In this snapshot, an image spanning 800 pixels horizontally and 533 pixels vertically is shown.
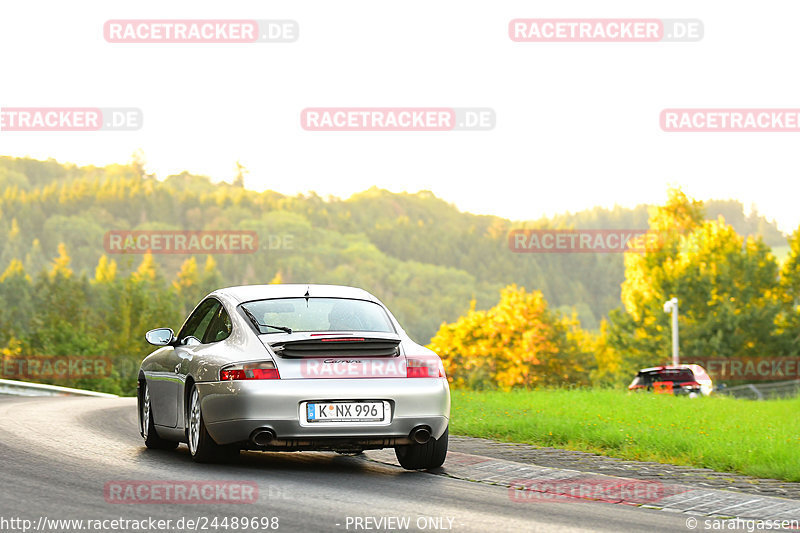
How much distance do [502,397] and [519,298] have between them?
65162mm

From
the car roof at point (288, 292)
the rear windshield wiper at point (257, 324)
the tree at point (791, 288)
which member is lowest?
the rear windshield wiper at point (257, 324)

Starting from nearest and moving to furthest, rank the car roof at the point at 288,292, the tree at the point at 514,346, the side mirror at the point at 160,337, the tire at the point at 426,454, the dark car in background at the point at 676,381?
the tire at the point at 426,454 → the car roof at the point at 288,292 → the side mirror at the point at 160,337 → the dark car in background at the point at 676,381 → the tree at the point at 514,346

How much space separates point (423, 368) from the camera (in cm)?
953

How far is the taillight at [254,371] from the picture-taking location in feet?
30.0

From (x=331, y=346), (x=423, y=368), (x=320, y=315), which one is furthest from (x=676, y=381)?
(x=331, y=346)

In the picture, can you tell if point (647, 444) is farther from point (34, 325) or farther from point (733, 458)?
point (34, 325)

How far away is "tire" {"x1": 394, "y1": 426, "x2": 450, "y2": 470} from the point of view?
983 cm

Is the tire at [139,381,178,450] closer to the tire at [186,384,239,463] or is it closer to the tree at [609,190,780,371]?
the tire at [186,384,239,463]

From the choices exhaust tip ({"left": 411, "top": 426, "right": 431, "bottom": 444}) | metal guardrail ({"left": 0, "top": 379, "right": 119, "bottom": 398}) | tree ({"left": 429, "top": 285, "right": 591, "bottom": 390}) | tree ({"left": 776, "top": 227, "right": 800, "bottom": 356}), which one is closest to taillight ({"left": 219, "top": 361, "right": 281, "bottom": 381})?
exhaust tip ({"left": 411, "top": 426, "right": 431, "bottom": 444})

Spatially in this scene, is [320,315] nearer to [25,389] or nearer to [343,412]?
[343,412]

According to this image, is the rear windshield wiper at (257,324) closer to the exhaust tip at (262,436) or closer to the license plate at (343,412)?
the license plate at (343,412)

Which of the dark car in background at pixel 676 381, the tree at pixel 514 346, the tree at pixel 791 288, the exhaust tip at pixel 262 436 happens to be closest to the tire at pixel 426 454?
the exhaust tip at pixel 262 436

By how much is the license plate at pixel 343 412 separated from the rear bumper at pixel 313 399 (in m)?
0.05

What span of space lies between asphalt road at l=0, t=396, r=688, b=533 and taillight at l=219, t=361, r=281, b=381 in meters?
0.84
